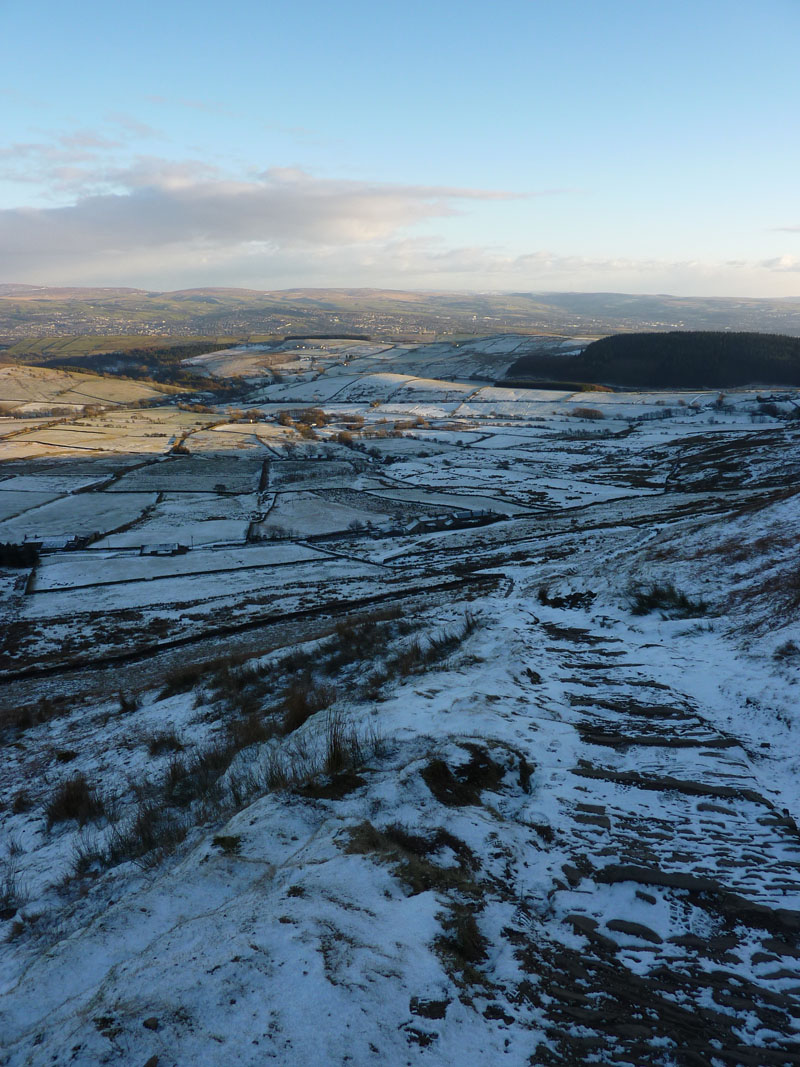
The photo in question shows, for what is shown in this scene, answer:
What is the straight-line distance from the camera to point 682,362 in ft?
379

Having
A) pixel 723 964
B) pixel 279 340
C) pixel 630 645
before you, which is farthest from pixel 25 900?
pixel 279 340

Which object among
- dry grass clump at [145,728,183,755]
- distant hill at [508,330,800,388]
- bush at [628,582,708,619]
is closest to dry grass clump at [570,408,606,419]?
distant hill at [508,330,800,388]

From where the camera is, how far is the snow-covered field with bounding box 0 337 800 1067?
12.0 feet

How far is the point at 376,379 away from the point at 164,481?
7841 cm

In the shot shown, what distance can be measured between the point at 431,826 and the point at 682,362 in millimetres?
129144

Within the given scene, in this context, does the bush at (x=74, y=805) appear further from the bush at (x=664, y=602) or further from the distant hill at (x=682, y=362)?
the distant hill at (x=682, y=362)

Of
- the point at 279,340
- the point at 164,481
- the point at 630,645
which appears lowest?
the point at 164,481

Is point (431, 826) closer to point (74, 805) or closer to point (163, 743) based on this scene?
point (74, 805)

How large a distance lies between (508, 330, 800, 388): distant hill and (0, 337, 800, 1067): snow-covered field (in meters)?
110

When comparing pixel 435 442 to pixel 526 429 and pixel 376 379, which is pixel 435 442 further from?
pixel 376 379

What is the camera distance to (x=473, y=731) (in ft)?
25.3

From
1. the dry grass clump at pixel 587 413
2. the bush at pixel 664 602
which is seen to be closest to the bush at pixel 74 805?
the bush at pixel 664 602

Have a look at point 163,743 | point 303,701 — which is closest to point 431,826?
point 303,701

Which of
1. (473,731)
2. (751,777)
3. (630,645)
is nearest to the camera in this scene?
(751,777)
